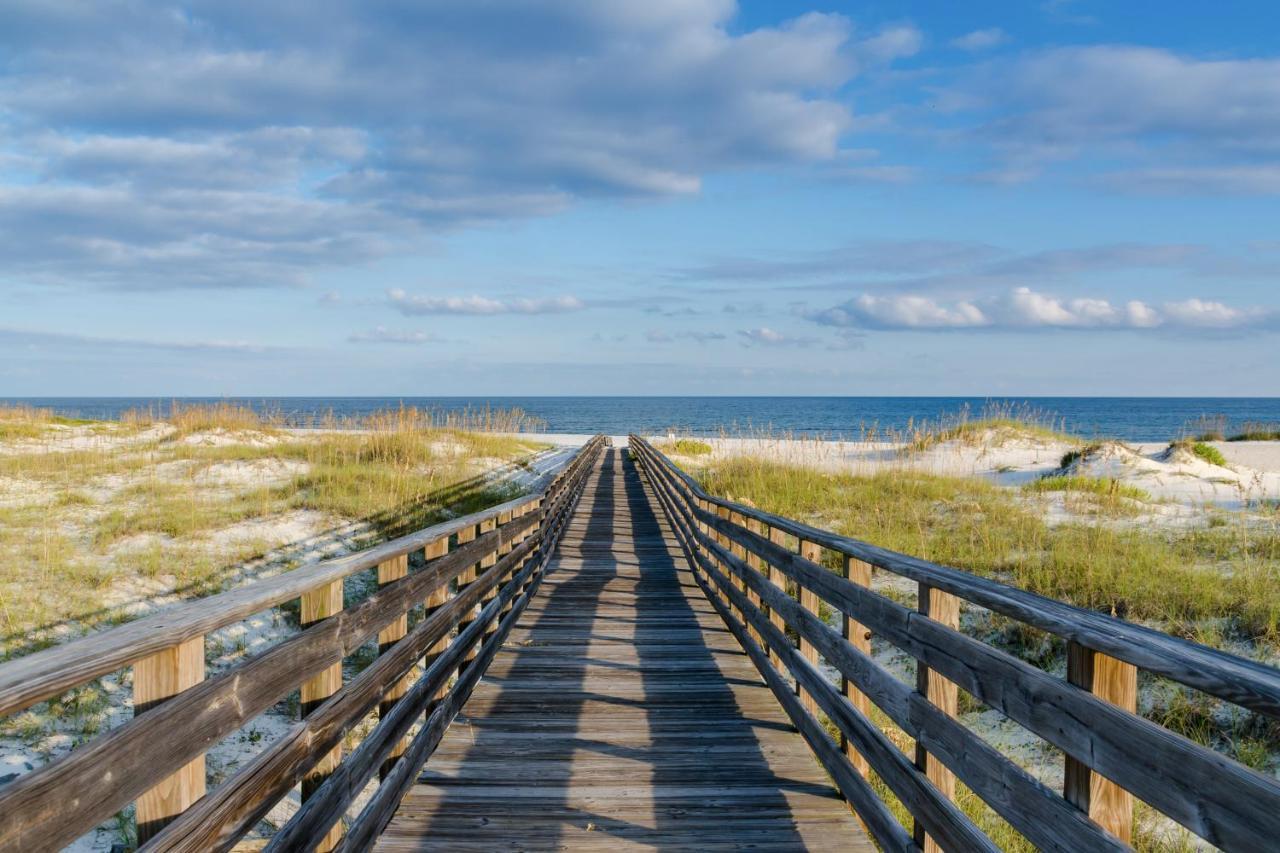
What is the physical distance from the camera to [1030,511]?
12305mm

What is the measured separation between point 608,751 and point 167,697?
279cm

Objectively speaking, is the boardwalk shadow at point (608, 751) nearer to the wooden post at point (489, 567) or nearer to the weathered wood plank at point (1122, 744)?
the wooden post at point (489, 567)

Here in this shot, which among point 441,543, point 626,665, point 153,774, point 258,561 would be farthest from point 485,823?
point 258,561

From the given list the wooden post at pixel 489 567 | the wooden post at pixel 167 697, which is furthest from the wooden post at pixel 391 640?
the wooden post at pixel 489 567

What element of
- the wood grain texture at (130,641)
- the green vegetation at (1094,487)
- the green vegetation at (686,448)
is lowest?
the green vegetation at (686,448)

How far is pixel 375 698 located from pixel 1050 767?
466 cm

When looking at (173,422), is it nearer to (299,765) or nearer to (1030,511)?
(1030,511)

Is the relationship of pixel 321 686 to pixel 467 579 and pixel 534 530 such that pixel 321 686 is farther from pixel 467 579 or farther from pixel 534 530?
pixel 534 530

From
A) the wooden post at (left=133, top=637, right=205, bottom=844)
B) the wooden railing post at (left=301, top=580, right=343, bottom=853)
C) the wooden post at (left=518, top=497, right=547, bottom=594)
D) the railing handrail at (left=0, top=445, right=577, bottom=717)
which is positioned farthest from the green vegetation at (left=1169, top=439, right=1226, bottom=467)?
the wooden post at (left=133, top=637, right=205, bottom=844)

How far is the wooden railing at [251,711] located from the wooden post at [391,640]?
1 cm

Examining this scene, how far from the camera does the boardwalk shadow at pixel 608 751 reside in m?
3.47

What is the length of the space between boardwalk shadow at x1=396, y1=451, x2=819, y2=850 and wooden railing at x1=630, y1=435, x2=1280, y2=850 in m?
0.51

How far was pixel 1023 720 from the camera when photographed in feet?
7.13

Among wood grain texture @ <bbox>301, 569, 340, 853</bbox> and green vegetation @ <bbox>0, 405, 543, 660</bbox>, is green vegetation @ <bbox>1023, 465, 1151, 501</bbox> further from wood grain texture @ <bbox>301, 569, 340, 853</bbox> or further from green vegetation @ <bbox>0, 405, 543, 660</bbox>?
wood grain texture @ <bbox>301, 569, 340, 853</bbox>
